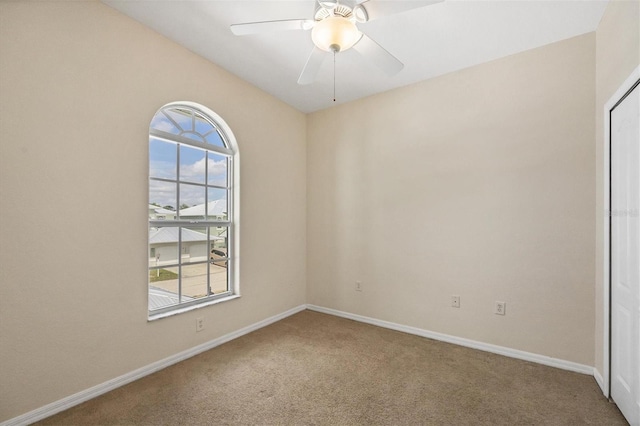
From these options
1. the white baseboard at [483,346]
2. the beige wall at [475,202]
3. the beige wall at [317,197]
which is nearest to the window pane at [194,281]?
the beige wall at [317,197]

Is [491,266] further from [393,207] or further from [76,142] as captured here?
[76,142]

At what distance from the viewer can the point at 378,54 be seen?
6.22 ft

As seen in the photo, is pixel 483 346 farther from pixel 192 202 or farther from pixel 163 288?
pixel 192 202

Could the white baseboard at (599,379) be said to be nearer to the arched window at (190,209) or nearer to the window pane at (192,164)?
the arched window at (190,209)

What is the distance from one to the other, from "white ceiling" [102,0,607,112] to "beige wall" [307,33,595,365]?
0.72ft

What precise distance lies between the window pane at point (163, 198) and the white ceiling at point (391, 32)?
1244 mm

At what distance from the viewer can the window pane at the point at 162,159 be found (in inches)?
101

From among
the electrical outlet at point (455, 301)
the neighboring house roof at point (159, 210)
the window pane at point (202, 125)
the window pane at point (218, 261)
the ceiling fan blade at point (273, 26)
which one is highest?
the ceiling fan blade at point (273, 26)

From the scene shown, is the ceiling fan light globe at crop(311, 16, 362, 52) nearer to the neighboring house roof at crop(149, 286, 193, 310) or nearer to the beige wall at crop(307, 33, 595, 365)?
the beige wall at crop(307, 33, 595, 365)

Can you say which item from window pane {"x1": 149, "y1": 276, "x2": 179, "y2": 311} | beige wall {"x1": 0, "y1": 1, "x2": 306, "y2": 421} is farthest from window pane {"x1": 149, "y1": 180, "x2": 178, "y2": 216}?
window pane {"x1": 149, "y1": 276, "x2": 179, "y2": 311}

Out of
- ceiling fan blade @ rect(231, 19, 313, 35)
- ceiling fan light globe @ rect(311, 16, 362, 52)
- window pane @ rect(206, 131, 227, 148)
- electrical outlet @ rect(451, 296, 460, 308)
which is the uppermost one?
ceiling fan blade @ rect(231, 19, 313, 35)

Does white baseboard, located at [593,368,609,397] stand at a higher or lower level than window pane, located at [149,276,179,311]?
lower

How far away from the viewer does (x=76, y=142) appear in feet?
6.62

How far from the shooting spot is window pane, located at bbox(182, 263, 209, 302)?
2791 mm
